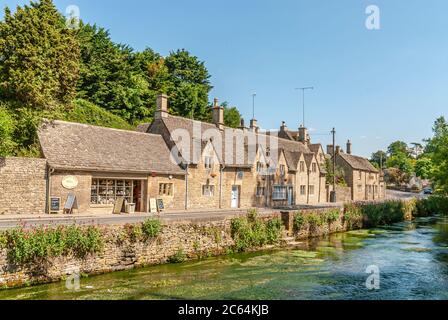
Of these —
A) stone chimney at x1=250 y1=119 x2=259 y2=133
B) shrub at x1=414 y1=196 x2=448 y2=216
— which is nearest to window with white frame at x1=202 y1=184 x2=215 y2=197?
stone chimney at x1=250 y1=119 x2=259 y2=133

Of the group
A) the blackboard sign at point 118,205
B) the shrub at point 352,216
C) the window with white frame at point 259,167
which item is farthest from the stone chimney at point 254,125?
the blackboard sign at point 118,205

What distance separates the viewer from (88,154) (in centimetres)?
2823

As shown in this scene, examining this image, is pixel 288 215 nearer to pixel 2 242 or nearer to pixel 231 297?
pixel 231 297

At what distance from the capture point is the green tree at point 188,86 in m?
62.7

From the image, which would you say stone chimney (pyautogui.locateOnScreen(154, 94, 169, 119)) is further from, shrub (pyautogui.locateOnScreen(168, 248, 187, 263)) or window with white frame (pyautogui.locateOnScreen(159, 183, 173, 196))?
shrub (pyautogui.locateOnScreen(168, 248, 187, 263))

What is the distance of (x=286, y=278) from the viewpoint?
17891 millimetres

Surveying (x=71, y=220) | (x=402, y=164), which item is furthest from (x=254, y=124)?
(x=402, y=164)

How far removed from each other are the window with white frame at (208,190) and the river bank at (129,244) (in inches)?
391

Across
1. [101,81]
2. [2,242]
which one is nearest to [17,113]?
[2,242]

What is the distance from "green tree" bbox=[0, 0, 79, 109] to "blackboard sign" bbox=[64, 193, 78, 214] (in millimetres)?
7730

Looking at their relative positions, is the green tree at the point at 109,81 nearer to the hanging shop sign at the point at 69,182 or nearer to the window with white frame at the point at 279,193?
the window with white frame at the point at 279,193

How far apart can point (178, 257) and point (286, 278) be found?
5.43 m
